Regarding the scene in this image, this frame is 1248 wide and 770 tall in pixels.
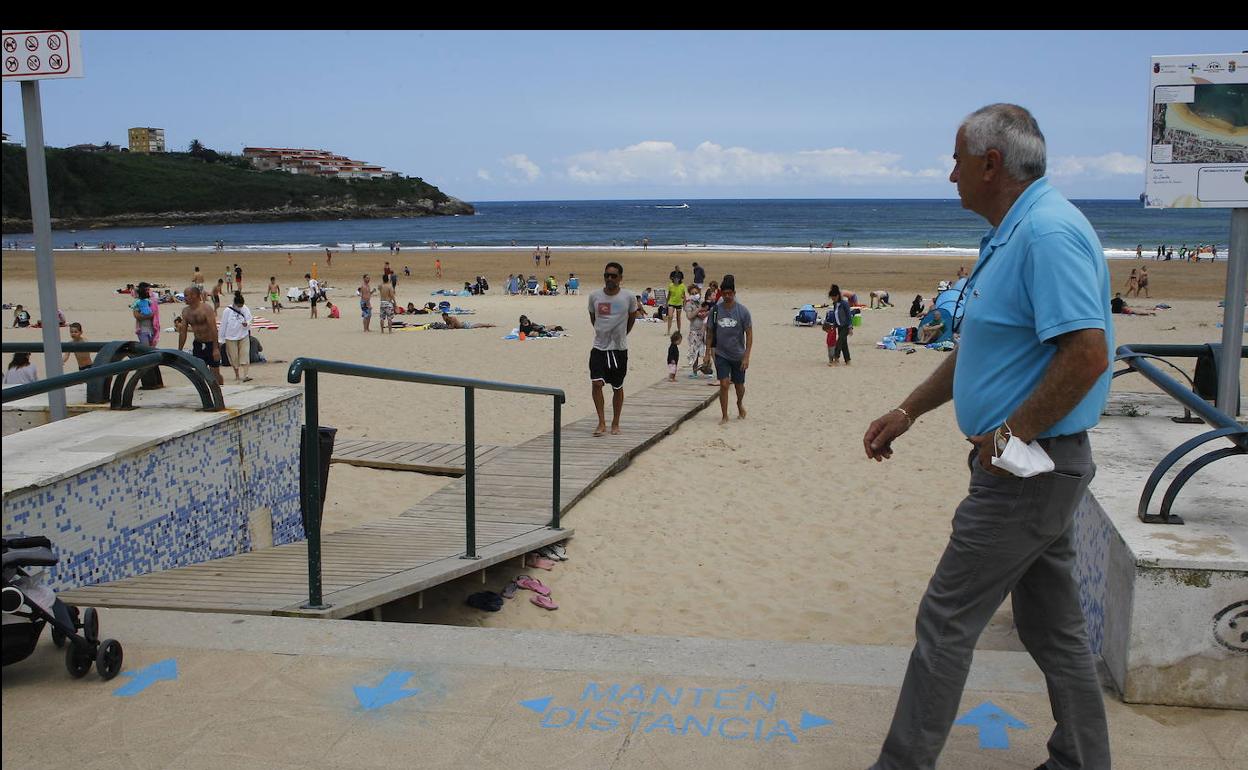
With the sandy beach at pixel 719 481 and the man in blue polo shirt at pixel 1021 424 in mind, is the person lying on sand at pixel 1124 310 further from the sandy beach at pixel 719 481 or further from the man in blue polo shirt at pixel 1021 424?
the man in blue polo shirt at pixel 1021 424

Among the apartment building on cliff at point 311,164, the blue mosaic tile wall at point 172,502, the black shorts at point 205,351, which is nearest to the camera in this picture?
the blue mosaic tile wall at point 172,502

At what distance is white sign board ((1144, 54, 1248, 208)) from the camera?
4.82m

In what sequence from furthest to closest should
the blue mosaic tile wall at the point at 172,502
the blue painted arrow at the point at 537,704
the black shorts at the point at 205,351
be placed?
the black shorts at the point at 205,351 → the blue mosaic tile wall at the point at 172,502 → the blue painted arrow at the point at 537,704

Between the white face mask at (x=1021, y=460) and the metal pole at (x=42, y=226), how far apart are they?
4.83 metres

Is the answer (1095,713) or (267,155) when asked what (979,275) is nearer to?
(1095,713)

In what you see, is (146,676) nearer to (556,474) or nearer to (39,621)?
(39,621)

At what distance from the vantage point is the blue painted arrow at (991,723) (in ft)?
9.27

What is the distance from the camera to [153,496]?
175 inches

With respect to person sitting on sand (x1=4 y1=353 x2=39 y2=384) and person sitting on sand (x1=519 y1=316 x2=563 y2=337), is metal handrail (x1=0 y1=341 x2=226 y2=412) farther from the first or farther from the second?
person sitting on sand (x1=519 y1=316 x2=563 y2=337)

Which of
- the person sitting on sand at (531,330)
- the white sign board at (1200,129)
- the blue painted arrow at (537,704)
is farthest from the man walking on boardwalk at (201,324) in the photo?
the white sign board at (1200,129)

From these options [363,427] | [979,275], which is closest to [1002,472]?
[979,275]

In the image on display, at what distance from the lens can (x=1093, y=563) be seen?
3.48 m

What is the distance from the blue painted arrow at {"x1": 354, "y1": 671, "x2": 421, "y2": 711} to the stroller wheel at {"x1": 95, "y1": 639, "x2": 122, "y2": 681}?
0.77 m

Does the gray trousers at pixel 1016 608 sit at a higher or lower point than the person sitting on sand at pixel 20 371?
higher
